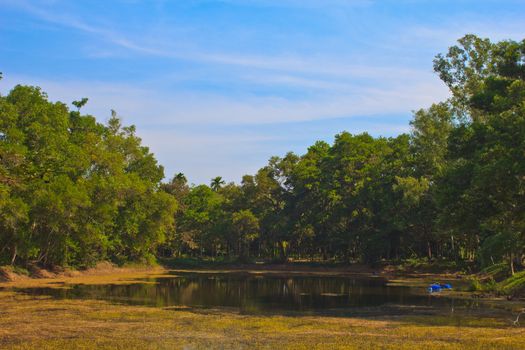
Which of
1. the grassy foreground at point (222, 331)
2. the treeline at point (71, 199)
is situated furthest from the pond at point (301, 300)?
the treeline at point (71, 199)

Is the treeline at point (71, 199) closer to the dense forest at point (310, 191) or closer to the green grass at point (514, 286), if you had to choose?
the dense forest at point (310, 191)

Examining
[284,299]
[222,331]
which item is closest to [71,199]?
[284,299]

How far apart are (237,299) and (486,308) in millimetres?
16105

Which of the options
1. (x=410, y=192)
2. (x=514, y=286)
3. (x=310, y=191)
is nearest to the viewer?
(x=514, y=286)

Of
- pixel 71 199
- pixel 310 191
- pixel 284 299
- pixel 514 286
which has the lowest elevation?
pixel 284 299

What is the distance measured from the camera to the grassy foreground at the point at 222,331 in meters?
19.0

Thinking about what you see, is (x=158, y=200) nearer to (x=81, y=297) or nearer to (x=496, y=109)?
(x=81, y=297)

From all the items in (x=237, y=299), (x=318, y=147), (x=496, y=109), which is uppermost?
(x=318, y=147)

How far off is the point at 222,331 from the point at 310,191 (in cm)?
6862

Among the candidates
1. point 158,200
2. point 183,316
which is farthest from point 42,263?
point 183,316

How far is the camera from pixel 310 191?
295ft

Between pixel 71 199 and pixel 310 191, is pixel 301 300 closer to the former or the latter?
pixel 71 199

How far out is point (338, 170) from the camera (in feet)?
284

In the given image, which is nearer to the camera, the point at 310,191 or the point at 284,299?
the point at 284,299
